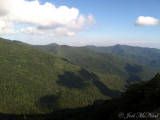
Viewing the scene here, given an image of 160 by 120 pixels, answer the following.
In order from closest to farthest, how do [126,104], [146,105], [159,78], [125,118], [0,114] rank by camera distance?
[125,118], [146,105], [126,104], [159,78], [0,114]

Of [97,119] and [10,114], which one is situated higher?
[97,119]

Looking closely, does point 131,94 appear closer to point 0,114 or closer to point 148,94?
point 148,94

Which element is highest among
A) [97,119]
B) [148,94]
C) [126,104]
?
[148,94]

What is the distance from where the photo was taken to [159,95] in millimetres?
22406

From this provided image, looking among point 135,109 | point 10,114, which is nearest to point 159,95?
point 135,109

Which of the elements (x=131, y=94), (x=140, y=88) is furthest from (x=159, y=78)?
(x=131, y=94)

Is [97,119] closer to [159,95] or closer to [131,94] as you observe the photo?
[131,94]

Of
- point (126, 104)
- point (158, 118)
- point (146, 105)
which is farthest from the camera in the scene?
point (126, 104)

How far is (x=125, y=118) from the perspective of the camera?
20.0 meters

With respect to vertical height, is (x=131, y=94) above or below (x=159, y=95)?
below

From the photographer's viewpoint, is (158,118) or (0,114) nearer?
(158,118)

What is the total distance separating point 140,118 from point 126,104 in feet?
31.4

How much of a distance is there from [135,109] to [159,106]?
3830 millimetres

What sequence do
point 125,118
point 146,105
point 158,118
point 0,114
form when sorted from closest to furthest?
point 158,118, point 125,118, point 146,105, point 0,114
